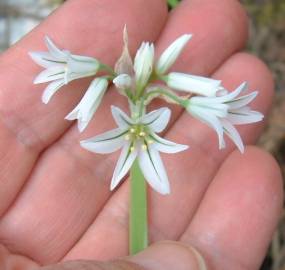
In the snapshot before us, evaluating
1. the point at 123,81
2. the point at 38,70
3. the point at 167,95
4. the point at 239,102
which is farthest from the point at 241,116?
the point at 38,70

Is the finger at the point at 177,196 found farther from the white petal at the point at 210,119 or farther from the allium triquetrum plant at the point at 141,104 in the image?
the white petal at the point at 210,119

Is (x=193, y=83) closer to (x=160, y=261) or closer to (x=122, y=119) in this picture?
(x=122, y=119)

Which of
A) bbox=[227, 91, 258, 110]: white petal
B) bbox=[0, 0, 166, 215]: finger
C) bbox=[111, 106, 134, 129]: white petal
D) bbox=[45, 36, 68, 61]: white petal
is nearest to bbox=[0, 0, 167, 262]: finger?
bbox=[0, 0, 166, 215]: finger

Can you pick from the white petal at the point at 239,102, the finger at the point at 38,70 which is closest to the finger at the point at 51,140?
the finger at the point at 38,70

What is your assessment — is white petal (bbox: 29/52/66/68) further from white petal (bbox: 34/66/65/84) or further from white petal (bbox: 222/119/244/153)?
white petal (bbox: 222/119/244/153)

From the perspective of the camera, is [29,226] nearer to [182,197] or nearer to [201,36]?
[182,197]
